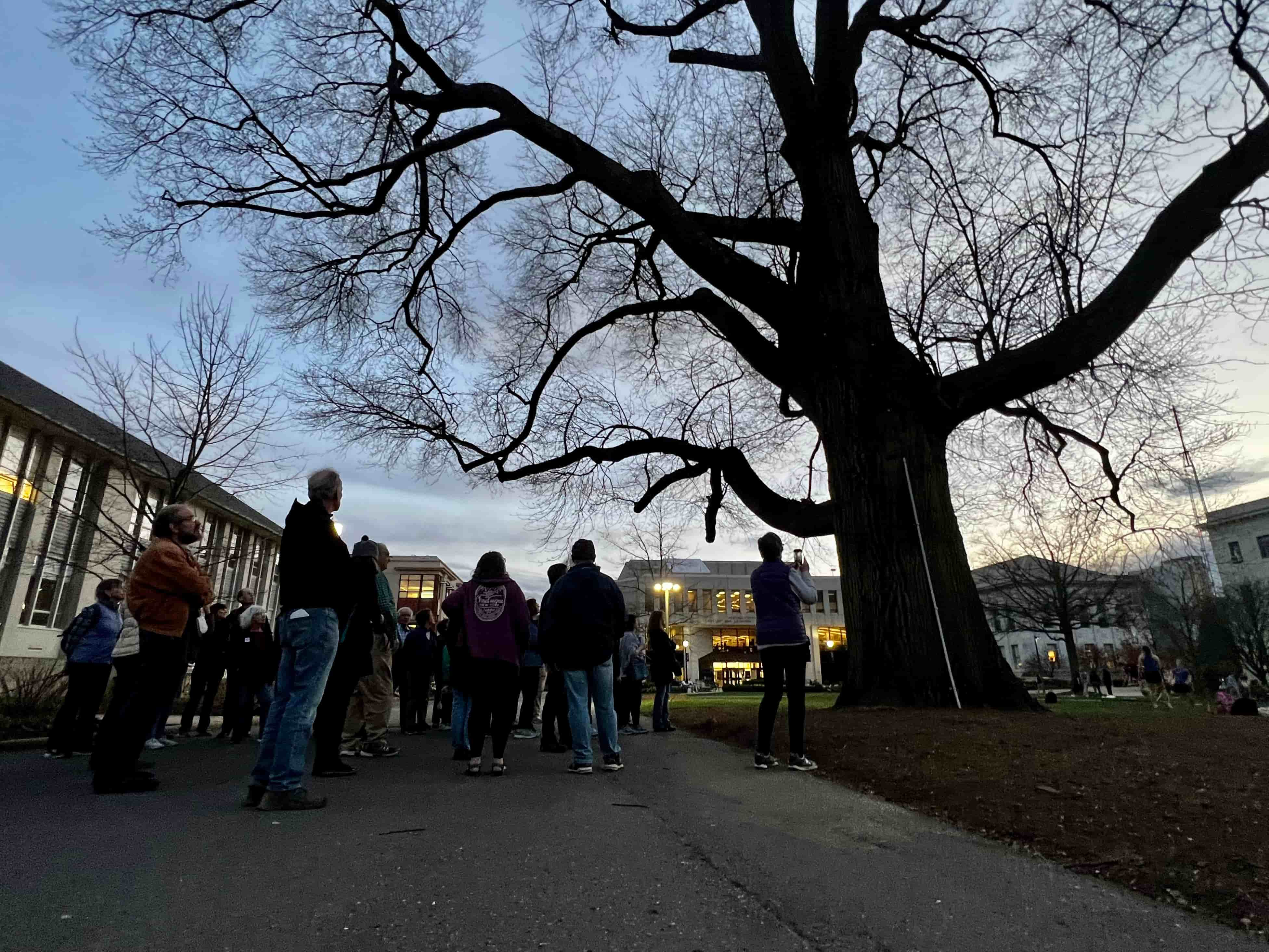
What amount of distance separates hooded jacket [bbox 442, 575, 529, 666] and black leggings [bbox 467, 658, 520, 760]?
0.20 ft

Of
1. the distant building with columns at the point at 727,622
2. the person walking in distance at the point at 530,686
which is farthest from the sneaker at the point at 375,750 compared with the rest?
the distant building with columns at the point at 727,622

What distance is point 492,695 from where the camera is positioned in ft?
18.6

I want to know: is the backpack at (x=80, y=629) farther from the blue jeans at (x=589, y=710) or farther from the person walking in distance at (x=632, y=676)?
the person walking in distance at (x=632, y=676)

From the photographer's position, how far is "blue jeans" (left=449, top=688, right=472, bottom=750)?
6.69 meters

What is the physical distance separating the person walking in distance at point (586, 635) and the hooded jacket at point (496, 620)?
32cm

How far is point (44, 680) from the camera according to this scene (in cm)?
1040

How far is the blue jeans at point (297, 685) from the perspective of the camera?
388cm

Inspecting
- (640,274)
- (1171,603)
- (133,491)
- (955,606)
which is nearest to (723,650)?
(1171,603)

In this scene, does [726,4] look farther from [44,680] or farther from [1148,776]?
[44,680]

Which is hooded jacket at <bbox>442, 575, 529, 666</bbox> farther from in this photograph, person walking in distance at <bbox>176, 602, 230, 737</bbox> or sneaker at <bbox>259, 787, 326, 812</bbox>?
person walking in distance at <bbox>176, 602, 230, 737</bbox>

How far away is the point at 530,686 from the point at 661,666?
76.8 inches

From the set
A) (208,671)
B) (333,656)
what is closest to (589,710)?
(333,656)

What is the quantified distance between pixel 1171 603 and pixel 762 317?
34400 millimetres

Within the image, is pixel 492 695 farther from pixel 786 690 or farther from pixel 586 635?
pixel 786 690
